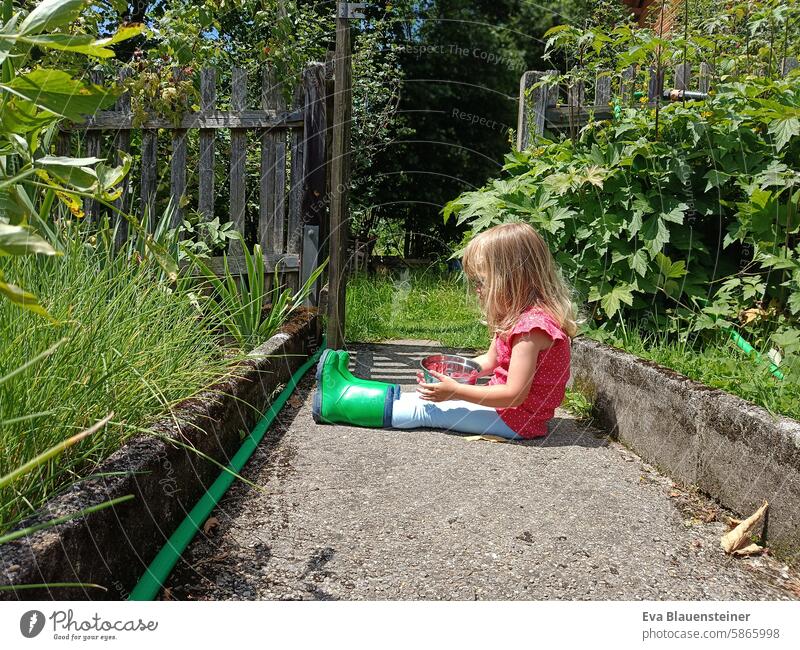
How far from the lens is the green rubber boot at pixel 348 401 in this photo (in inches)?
106

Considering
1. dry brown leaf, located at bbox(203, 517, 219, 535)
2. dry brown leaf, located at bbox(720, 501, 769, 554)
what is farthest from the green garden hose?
dry brown leaf, located at bbox(720, 501, 769, 554)

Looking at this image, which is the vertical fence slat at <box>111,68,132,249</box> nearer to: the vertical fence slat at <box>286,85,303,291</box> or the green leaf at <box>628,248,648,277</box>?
the vertical fence slat at <box>286,85,303,291</box>

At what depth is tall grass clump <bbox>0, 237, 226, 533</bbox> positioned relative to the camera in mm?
1267

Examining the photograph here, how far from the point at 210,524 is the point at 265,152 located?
272 cm

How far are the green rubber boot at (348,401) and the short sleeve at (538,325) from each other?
0.55 metres

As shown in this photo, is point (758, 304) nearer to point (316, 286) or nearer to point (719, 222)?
point (719, 222)

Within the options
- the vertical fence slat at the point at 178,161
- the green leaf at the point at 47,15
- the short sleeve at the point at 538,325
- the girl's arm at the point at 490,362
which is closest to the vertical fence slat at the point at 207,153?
the vertical fence slat at the point at 178,161

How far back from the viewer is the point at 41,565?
1.01 meters

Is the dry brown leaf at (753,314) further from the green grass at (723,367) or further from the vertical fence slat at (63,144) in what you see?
the vertical fence slat at (63,144)

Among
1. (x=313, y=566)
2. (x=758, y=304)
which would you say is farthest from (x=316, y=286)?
(x=313, y=566)

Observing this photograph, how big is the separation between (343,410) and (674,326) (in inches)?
54.1

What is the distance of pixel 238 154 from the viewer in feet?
13.1

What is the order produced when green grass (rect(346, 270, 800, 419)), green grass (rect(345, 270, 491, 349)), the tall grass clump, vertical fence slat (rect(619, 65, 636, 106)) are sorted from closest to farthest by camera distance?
1. the tall grass clump
2. green grass (rect(346, 270, 800, 419))
3. vertical fence slat (rect(619, 65, 636, 106))
4. green grass (rect(345, 270, 491, 349))

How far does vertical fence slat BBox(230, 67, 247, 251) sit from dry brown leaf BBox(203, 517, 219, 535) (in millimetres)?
2440
